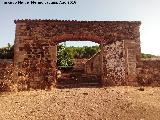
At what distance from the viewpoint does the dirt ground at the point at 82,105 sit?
818cm

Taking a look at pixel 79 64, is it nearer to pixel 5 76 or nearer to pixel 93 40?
pixel 93 40

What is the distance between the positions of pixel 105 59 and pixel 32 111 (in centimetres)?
548

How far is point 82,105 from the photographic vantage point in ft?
30.3

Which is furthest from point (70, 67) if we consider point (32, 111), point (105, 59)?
point (32, 111)

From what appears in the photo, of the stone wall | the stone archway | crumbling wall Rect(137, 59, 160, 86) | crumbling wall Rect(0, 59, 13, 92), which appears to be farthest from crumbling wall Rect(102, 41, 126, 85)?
the stone wall

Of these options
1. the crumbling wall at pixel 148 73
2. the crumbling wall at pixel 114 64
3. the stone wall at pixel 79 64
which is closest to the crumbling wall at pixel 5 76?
the crumbling wall at pixel 114 64

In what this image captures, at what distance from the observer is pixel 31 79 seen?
12.2 m

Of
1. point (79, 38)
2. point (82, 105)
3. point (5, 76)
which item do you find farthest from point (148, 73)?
point (5, 76)

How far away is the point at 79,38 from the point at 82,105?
4732 millimetres

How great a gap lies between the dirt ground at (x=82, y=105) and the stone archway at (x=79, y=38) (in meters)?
1.24

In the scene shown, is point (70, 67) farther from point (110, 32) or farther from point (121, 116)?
point (121, 116)

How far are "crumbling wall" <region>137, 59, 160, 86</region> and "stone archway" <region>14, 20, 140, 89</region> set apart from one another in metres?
0.32

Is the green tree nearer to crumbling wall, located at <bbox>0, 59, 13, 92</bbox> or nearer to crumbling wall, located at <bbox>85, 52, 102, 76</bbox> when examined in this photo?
crumbling wall, located at <bbox>85, 52, 102, 76</bbox>

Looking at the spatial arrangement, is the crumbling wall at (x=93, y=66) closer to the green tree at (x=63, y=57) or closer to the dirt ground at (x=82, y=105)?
the green tree at (x=63, y=57)
